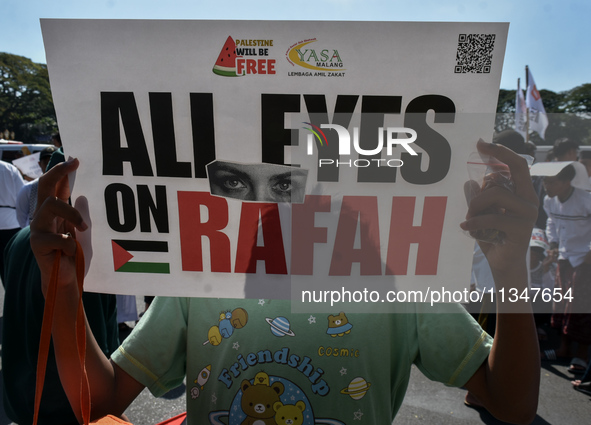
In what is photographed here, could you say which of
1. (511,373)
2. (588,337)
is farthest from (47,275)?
(588,337)

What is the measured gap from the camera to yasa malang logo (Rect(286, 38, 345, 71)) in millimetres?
836

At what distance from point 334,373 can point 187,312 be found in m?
0.40

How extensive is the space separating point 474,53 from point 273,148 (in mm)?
466

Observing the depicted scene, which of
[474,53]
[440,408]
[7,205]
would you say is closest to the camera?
[474,53]

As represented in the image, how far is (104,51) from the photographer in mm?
861

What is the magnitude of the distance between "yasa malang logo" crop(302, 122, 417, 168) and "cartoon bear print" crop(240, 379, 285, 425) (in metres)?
0.53

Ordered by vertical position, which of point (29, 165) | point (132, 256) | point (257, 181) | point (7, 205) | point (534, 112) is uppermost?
point (534, 112)

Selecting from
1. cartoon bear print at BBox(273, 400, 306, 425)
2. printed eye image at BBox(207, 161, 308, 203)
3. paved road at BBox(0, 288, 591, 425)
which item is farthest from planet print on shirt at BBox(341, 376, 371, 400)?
paved road at BBox(0, 288, 591, 425)

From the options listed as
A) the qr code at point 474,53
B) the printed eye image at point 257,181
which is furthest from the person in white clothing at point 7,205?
the qr code at point 474,53

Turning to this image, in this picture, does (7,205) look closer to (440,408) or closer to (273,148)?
(273,148)

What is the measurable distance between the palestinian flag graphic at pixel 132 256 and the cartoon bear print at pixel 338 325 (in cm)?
41

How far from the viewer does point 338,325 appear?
0.96 metres

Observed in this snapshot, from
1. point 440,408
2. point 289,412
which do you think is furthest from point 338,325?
point 440,408

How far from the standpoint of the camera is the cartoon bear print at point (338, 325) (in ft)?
3.11
